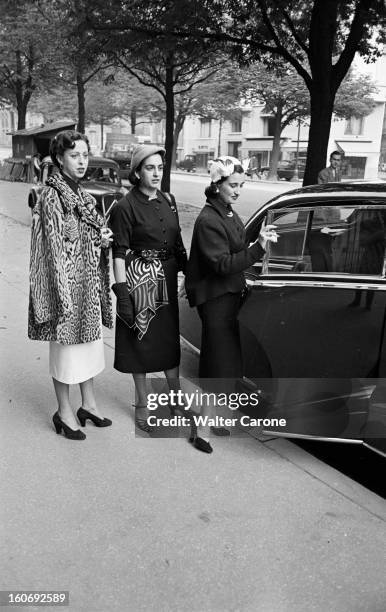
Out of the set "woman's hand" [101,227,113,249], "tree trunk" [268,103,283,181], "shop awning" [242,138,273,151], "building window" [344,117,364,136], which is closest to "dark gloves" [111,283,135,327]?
"woman's hand" [101,227,113,249]

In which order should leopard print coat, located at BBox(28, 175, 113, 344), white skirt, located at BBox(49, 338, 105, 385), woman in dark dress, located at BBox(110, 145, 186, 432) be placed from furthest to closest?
white skirt, located at BBox(49, 338, 105, 385), woman in dark dress, located at BBox(110, 145, 186, 432), leopard print coat, located at BBox(28, 175, 113, 344)

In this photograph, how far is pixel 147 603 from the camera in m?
2.38

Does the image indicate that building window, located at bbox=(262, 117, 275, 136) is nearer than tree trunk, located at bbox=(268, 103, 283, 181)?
No

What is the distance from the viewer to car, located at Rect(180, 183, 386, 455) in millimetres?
3244

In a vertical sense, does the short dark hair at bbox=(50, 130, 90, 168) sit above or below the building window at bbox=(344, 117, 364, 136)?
below

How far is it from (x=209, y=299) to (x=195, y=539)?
133 cm

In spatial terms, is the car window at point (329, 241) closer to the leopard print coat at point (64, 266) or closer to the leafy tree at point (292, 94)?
the leopard print coat at point (64, 266)

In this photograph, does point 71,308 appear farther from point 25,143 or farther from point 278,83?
point 278,83

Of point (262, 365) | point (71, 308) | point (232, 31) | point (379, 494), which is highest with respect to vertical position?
point (232, 31)

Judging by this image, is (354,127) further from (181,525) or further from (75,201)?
(181,525)

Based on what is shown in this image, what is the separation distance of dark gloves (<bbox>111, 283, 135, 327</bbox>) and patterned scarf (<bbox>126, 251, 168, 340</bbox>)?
0.13 feet

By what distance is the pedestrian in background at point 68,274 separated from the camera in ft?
11.0

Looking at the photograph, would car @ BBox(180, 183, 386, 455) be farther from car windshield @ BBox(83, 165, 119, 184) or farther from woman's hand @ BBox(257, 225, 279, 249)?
car windshield @ BBox(83, 165, 119, 184)

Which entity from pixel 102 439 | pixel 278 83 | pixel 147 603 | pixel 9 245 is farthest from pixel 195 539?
pixel 278 83
